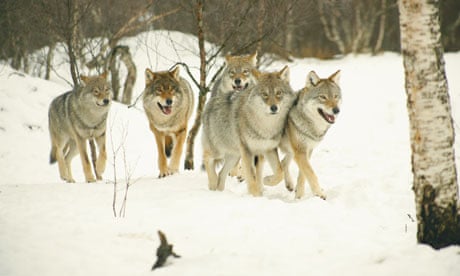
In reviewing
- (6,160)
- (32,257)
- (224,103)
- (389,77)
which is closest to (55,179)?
(6,160)

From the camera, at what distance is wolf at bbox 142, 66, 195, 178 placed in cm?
689

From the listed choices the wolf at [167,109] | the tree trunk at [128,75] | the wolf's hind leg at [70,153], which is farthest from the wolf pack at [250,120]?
the tree trunk at [128,75]

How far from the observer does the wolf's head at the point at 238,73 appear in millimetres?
7359

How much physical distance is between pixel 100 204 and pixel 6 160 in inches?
239

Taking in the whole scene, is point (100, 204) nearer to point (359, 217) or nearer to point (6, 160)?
point (359, 217)

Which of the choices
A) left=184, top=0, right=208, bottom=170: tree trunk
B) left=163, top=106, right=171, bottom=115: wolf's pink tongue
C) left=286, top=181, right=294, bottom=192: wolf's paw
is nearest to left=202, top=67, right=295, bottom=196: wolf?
left=286, top=181, right=294, bottom=192: wolf's paw

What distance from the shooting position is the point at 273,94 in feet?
18.5

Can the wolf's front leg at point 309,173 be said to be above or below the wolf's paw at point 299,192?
above

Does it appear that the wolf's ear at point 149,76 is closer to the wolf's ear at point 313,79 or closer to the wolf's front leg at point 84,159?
the wolf's front leg at point 84,159

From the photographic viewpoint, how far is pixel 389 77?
14516 mm

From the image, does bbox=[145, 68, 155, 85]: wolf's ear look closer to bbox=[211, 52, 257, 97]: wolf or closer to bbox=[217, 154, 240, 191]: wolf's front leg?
bbox=[211, 52, 257, 97]: wolf

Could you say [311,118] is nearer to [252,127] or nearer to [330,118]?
[330,118]

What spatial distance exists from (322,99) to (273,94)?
1.78 feet

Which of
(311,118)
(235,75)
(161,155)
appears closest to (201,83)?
(235,75)
